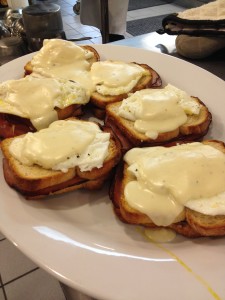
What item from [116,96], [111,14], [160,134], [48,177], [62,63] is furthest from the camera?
[111,14]

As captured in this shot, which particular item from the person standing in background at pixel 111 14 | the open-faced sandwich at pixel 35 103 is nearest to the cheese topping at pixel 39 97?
A: the open-faced sandwich at pixel 35 103

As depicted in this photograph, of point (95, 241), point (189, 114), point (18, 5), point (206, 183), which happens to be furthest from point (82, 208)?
point (18, 5)

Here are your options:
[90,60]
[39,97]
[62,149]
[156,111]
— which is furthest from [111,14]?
[62,149]

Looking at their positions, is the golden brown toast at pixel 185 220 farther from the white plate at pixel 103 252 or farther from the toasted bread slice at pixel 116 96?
the toasted bread slice at pixel 116 96

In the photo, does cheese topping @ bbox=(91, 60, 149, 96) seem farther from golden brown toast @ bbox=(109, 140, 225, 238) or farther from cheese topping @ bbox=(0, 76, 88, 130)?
Result: golden brown toast @ bbox=(109, 140, 225, 238)

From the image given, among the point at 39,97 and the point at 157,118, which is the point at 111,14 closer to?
the point at 39,97

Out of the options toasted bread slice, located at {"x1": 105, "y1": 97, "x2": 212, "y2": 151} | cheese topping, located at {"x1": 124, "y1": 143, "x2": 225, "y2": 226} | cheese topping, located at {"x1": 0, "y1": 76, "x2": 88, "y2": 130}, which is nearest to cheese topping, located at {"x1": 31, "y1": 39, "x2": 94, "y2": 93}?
cheese topping, located at {"x1": 0, "y1": 76, "x2": 88, "y2": 130}

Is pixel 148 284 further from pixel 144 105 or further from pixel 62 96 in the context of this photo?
pixel 62 96
